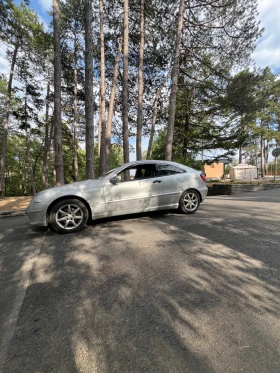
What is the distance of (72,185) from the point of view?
445 cm

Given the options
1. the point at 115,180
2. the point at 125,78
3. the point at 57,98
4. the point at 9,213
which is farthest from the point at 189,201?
the point at 125,78

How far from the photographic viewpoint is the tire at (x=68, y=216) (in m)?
4.14

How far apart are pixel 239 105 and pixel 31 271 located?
530 inches

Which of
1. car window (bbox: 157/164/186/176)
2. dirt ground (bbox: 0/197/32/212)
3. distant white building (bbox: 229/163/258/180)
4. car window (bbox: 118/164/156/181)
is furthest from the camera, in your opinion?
distant white building (bbox: 229/163/258/180)

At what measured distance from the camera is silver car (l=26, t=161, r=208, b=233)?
4141 millimetres

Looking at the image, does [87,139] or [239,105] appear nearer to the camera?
[87,139]

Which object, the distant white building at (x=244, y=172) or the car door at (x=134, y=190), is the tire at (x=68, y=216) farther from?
the distant white building at (x=244, y=172)

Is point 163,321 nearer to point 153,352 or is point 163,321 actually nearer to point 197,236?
point 153,352

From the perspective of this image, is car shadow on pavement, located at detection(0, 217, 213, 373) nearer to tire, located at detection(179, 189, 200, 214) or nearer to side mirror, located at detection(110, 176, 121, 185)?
side mirror, located at detection(110, 176, 121, 185)

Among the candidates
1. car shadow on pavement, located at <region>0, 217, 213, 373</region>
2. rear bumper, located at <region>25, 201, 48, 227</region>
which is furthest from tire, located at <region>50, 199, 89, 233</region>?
car shadow on pavement, located at <region>0, 217, 213, 373</region>

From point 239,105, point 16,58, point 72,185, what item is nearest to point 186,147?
point 239,105

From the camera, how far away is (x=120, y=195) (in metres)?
4.60

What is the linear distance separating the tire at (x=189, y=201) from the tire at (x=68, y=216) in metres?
2.44

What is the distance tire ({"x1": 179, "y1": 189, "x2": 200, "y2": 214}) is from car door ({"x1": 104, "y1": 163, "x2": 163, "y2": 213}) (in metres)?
0.73
